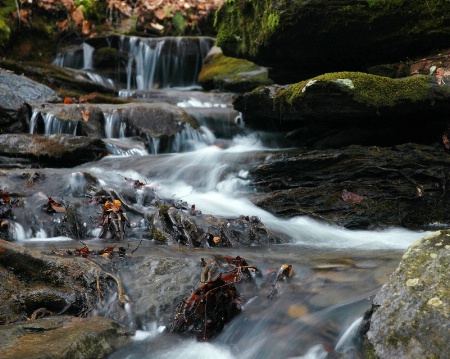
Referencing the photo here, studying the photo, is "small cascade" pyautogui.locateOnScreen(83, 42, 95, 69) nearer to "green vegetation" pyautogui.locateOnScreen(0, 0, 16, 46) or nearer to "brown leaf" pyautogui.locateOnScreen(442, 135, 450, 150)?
"green vegetation" pyautogui.locateOnScreen(0, 0, 16, 46)

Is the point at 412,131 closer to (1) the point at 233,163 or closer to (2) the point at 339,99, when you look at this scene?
(2) the point at 339,99

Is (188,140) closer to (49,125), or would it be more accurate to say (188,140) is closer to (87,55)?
(49,125)

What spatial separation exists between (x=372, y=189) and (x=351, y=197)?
0.28 meters

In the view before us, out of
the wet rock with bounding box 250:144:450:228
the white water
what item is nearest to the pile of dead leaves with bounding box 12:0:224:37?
the white water

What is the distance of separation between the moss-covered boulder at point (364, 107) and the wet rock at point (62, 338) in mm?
4078

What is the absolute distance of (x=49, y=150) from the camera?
7.18m

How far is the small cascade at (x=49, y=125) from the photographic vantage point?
841cm

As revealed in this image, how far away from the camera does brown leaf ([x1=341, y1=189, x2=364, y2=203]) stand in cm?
577

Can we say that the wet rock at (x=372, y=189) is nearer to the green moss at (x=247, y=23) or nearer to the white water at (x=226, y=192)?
the white water at (x=226, y=192)

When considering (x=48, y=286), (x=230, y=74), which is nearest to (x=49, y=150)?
(x=48, y=286)

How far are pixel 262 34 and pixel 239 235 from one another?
12.7ft

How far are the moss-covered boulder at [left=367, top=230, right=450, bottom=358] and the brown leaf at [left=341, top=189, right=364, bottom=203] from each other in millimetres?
3310

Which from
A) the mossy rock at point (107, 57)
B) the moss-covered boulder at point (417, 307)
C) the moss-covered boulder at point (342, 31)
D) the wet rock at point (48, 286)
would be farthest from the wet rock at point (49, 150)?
the mossy rock at point (107, 57)

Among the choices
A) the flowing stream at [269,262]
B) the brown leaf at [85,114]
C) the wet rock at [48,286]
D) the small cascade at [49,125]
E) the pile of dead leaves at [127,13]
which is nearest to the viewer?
the flowing stream at [269,262]
